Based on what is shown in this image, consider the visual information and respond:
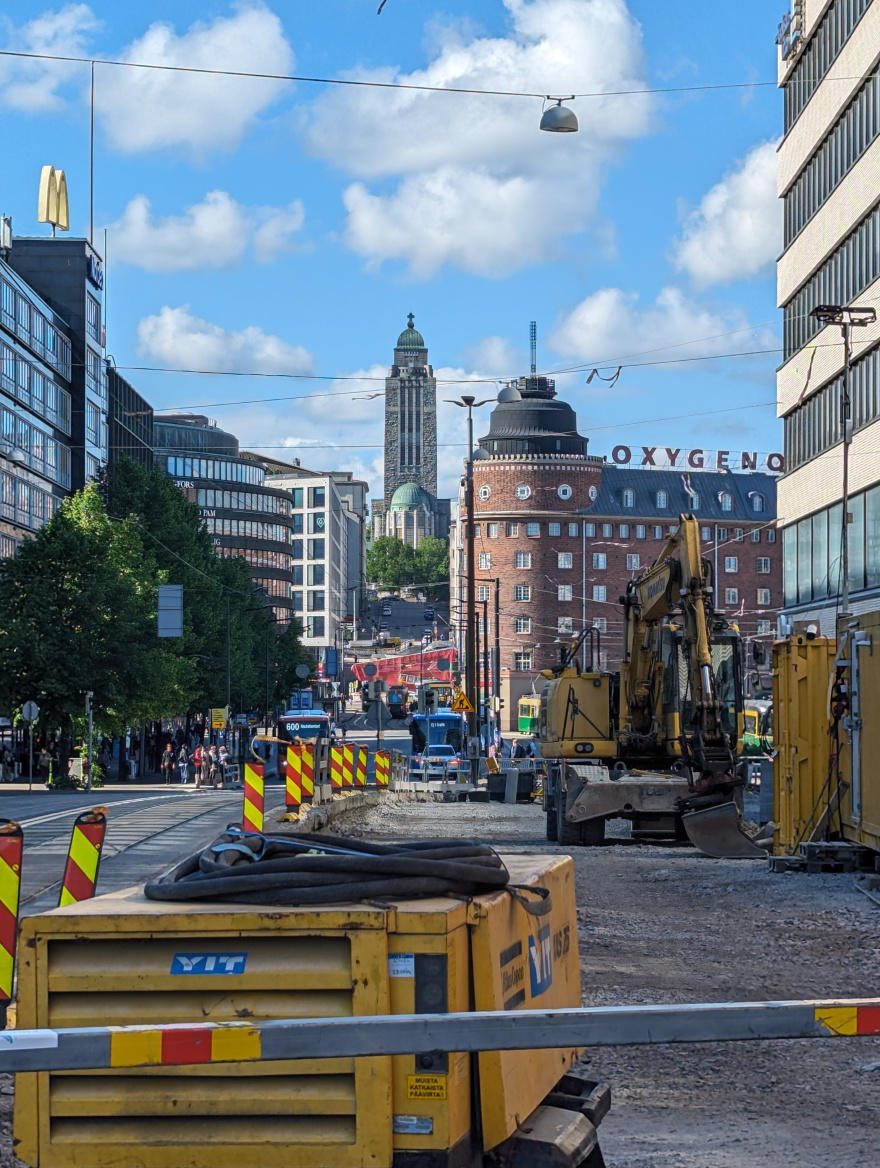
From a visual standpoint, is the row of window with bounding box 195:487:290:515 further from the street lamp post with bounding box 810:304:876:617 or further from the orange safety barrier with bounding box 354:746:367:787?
the street lamp post with bounding box 810:304:876:617

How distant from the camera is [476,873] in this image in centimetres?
510

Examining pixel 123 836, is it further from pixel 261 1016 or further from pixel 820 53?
pixel 820 53

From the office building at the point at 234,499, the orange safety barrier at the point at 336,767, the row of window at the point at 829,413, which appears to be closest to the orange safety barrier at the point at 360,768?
the orange safety barrier at the point at 336,767

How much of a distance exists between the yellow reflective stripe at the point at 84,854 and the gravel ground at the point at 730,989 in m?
3.27

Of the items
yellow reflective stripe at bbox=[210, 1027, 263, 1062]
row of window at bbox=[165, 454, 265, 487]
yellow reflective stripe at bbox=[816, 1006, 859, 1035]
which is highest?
row of window at bbox=[165, 454, 265, 487]

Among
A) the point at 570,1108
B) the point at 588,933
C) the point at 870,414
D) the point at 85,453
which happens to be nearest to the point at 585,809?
the point at 588,933

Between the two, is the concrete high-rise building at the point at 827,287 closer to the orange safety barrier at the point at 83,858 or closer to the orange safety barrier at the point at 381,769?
the orange safety barrier at the point at 381,769

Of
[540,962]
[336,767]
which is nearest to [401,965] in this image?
[540,962]

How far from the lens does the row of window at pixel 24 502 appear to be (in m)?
67.8

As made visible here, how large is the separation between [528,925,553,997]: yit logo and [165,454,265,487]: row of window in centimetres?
Answer: 14046

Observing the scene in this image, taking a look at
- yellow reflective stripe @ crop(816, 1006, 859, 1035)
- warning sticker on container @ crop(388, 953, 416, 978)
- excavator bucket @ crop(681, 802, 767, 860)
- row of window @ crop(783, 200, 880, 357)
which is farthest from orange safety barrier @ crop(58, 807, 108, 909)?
row of window @ crop(783, 200, 880, 357)

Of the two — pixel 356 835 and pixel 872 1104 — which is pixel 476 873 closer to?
pixel 872 1104

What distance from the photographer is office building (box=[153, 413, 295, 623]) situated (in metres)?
149

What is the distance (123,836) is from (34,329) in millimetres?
53179
